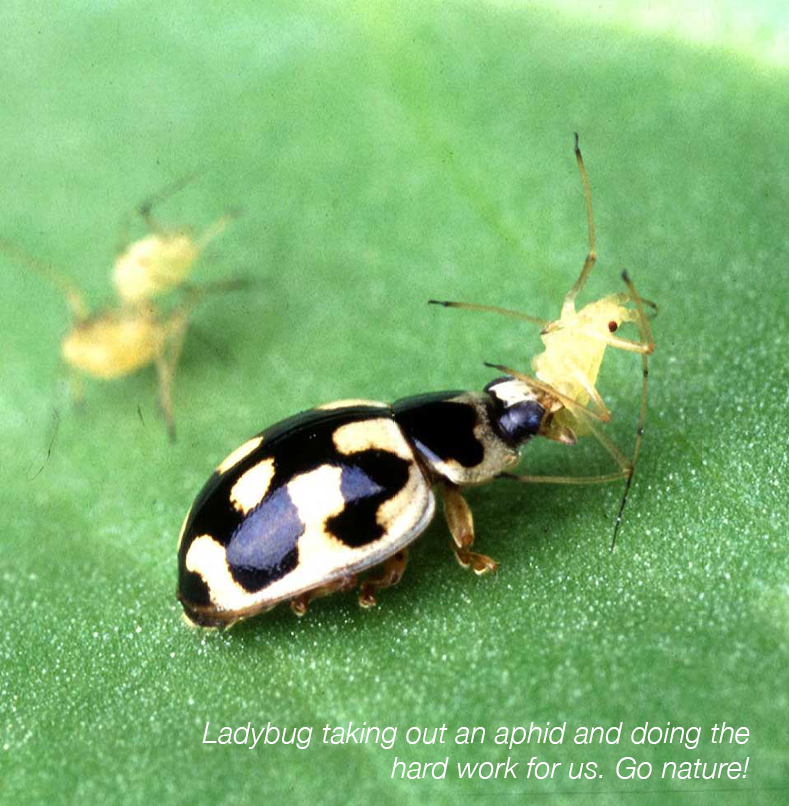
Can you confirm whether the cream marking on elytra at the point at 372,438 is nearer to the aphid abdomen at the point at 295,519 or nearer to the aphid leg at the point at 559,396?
the aphid abdomen at the point at 295,519

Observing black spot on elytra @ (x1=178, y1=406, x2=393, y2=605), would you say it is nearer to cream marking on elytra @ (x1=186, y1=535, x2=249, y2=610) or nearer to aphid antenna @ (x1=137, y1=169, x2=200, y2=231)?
cream marking on elytra @ (x1=186, y1=535, x2=249, y2=610)

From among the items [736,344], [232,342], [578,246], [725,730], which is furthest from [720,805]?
[232,342]

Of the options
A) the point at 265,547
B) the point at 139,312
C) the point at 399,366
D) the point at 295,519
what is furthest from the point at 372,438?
the point at 139,312

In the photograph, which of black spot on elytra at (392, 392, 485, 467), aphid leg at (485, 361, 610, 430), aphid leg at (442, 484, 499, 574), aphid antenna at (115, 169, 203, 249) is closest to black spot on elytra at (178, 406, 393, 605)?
black spot on elytra at (392, 392, 485, 467)

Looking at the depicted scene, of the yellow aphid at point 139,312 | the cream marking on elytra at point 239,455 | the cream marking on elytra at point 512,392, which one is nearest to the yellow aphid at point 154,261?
the yellow aphid at point 139,312

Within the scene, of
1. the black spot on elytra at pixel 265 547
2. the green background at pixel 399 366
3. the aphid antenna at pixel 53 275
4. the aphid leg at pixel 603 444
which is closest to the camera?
the green background at pixel 399 366
